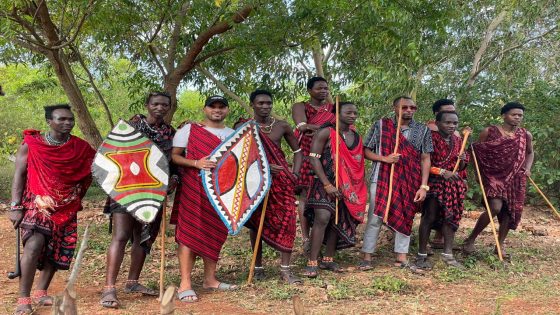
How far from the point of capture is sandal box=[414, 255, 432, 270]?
18.8ft

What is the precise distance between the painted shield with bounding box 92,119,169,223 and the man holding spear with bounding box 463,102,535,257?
3.54 m

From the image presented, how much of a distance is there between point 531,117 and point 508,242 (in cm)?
368

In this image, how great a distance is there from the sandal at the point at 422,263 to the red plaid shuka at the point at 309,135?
137 cm

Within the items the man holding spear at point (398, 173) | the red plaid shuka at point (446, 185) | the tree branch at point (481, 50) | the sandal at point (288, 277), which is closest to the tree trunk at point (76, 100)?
the sandal at point (288, 277)

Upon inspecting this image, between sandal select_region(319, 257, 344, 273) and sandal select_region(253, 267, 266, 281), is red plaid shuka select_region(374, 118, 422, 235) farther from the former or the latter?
sandal select_region(253, 267, 266, 281)

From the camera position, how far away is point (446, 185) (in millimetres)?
5789

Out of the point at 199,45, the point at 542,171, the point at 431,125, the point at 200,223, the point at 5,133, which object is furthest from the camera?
the point at 5,133

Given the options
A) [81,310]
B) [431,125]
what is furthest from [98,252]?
[431,125]

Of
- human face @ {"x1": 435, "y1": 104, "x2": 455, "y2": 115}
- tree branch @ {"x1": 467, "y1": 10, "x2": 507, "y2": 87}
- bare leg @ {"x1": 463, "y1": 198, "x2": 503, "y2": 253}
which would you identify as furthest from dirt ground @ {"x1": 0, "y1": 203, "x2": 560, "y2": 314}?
tree branch @ {"x1": 467, "y1": 10, "x2": 507, "y2": 87}

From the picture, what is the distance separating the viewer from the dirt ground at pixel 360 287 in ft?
14.6

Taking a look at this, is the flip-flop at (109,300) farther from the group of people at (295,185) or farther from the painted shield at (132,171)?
the painted shield at (132,171)

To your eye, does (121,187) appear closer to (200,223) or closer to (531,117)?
(200,223)

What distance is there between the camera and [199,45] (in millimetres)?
6398

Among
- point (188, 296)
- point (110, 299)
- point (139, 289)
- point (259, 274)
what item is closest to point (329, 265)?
point (259, 274)
